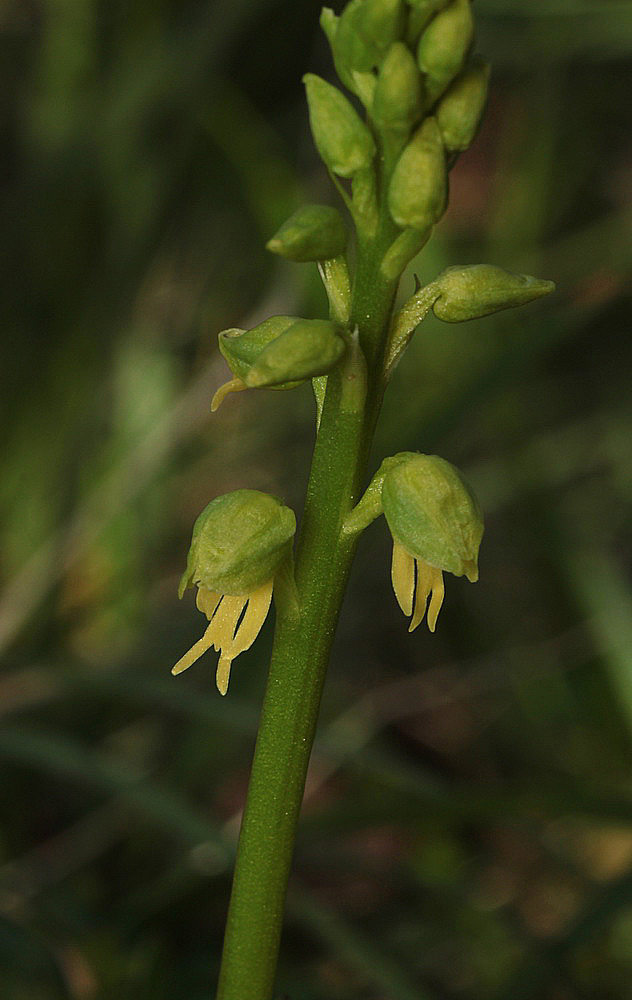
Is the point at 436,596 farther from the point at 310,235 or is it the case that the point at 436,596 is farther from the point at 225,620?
the point at 310,235

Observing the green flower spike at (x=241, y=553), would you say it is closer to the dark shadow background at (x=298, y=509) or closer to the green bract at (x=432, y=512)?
the green bract at (x=432, y=512)

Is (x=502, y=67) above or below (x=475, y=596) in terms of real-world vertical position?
above

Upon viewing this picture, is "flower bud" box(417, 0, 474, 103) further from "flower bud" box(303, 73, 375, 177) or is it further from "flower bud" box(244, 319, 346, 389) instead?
"flower bud" box(244, 319, 346, 389)

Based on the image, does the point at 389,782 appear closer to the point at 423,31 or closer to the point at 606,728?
the point at 606,728

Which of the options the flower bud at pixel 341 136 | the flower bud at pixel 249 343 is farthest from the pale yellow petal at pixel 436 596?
the flower bud at pixel 341 136

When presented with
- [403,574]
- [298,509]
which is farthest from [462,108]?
[298,509]

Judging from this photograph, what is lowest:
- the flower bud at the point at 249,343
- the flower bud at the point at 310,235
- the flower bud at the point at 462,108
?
the flower bud at the point at 249,343

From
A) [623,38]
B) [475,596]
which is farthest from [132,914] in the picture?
[623,38]
